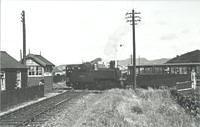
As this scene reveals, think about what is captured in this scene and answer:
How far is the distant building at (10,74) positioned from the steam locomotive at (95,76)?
11.5 meters

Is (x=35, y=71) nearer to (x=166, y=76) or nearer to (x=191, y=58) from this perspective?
(x=166, y=76)

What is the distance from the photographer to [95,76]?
126 feet

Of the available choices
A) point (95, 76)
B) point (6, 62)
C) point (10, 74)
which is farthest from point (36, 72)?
point (10, 74)

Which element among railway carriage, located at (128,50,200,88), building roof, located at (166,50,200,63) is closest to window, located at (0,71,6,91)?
railway carriage, located at (128,50,200,88)

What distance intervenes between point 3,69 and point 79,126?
1417cm

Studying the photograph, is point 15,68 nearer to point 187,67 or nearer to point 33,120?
point 33,120

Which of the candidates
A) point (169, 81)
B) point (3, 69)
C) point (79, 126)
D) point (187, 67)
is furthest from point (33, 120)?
point (187, 67)

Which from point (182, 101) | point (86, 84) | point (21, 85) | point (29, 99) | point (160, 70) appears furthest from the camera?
point (160, 70)

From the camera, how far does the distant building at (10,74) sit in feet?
77.7

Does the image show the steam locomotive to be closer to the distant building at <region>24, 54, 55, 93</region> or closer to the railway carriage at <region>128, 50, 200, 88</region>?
the railway carriage at <region>128, 50, 200, 88</region>

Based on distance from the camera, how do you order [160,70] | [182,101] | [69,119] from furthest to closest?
[160,70]
[182,101]
[69,119]

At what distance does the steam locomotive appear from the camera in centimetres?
3822

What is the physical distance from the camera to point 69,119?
14.4m

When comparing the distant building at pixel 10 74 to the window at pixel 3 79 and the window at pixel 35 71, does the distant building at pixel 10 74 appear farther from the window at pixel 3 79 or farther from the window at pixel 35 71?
the window at pixel 35 71
